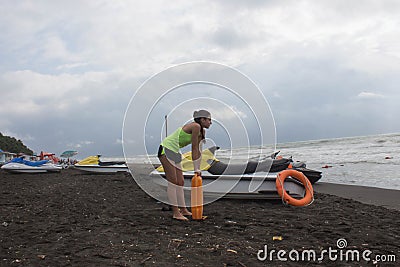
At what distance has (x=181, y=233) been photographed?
520cm

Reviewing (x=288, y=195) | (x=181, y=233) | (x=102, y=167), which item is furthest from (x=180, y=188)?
(x=102, y=167)

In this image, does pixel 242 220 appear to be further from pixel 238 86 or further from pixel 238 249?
pixel 238 86

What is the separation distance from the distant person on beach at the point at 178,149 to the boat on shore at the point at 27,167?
50.4 feet

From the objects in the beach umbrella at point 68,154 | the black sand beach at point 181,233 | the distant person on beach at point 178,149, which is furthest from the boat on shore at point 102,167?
the beach umbrella at point 68,154

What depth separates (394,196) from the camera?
33.2 feet

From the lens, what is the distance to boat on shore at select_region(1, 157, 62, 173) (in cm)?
1900

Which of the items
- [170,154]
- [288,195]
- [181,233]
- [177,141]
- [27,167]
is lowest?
[181,233]

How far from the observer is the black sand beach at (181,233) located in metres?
4.05

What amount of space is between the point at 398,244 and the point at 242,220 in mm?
2296

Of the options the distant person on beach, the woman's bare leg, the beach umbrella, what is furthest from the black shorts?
the beach umbrella

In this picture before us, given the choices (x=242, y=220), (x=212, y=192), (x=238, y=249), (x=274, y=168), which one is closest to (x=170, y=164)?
(x=242, y=220)

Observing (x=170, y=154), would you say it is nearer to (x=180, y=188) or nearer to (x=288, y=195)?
(x=180, y=188)

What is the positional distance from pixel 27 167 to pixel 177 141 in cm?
1601

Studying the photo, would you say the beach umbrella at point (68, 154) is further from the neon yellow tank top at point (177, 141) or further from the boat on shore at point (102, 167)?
the neon yellow tank top at point (177, 141)
